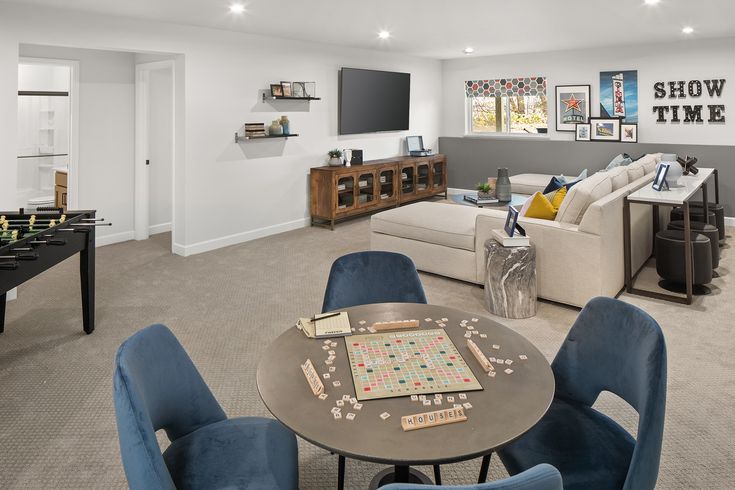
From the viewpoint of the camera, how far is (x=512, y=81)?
825 centimetres

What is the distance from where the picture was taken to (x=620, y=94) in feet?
23.8

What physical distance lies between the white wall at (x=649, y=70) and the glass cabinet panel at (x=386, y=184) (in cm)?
251

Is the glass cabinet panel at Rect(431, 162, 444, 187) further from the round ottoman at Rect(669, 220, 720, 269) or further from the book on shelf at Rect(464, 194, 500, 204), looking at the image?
the round ottoman at Rect(669, 220, 720, 269)

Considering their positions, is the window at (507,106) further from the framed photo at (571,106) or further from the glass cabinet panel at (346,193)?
the glass cabinet panel at (346,193)

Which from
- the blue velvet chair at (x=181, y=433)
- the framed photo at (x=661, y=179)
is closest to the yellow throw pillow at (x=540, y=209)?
the framed photo at (x=661, y=179)

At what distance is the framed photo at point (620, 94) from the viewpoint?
7156mm

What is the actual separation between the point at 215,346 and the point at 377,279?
4.80ft

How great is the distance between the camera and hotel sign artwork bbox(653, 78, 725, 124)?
655cm

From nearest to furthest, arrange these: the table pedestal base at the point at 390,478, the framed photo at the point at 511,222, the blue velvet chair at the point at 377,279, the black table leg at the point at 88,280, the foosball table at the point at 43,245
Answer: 1. the table pedestal base at the point at 390,478
2. the blue velvet chair at the point at 377,279
3. the foosball table at the point at 43,245
4. the black table leg at the point at 88,280
5. the framed photo at the point at 511,222

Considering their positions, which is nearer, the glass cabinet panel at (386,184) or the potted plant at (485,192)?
the potted plant at (485,192)

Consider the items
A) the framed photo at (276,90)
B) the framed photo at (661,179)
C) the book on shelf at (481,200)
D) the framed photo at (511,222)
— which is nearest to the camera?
the framed photo at (511,222)

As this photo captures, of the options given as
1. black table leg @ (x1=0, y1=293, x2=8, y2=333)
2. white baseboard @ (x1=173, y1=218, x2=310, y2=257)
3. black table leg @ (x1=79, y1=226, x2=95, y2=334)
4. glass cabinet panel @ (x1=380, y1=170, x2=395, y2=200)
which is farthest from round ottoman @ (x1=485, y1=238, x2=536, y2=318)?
glass cabinet panel @ (x1=380, y1=170, x2=395, y2=200)

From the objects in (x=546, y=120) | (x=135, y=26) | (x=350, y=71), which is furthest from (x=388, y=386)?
(x=546, y=120)

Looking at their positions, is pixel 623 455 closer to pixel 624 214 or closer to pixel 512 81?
pixel 624 214
